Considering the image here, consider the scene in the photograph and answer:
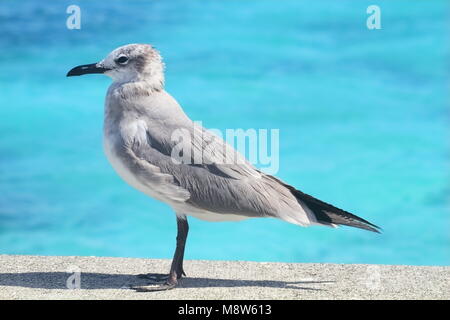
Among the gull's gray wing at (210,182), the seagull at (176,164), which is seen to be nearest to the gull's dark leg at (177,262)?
the seagull at (176,164)

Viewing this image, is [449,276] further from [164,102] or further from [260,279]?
[164,102]

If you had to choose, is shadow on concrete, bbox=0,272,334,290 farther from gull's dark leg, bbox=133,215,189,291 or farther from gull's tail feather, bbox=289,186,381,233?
gull's tail feather, bbox=289,186,381,233

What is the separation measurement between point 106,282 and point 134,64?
186cm

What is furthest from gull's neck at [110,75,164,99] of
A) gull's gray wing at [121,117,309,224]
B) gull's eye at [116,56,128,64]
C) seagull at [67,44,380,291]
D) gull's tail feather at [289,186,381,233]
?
gull's tail feather at [289,186,381,233]

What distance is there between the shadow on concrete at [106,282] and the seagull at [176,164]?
10.9 inches

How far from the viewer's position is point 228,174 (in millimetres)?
6762

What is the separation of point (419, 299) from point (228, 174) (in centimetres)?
184

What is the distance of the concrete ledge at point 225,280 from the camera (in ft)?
22.3

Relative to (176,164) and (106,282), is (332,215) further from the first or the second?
(106,282)

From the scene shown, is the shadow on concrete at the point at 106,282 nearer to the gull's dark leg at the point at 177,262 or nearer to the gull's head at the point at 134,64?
the gull's dark leg at the point at 177,262

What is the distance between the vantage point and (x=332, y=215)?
6820mm
